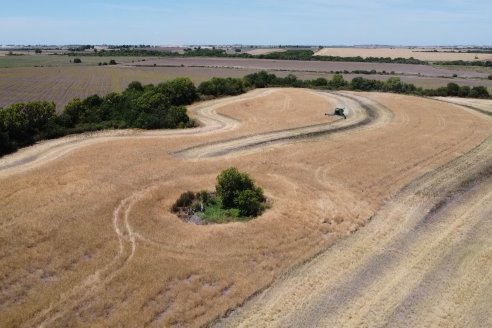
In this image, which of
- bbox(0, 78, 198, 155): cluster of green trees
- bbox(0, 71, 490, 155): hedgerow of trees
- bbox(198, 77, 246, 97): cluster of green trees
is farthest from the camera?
bbox(198, 77, 246, 97): cluster of green trees

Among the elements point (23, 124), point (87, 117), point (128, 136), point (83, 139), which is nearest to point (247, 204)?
point (128, 136)

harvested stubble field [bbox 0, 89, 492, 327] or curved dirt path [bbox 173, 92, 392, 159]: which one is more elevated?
curved dirt path [bbox 173, 92, 392, 159]

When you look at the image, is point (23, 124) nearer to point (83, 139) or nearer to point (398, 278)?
point (83, 139)

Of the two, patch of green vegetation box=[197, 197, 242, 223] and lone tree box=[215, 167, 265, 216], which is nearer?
patch of green vegetation box=[197, 197, 242, 223]

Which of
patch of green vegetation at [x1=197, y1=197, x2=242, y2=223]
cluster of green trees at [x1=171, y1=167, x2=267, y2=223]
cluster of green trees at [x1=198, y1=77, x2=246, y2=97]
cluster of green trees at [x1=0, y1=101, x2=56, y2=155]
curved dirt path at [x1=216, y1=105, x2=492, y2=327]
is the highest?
cluster of green trees at [x1=198, y1=77, x2=246, y2=97]

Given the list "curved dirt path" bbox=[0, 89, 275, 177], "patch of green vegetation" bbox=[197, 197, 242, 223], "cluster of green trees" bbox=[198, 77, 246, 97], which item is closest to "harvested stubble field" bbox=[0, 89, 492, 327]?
"curved dirt path" bbox=[0, 89, 275, 177]

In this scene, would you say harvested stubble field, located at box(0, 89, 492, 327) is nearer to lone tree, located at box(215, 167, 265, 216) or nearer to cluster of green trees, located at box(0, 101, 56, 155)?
lone tree, located at box(215, 167, 265, 216)

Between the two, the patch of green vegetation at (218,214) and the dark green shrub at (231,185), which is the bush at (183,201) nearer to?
the patch of green vegetation at (218,214)

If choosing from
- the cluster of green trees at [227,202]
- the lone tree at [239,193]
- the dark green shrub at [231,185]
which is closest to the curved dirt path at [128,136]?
the cluster of green trees at [227,202]
